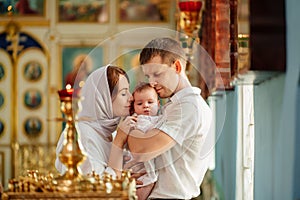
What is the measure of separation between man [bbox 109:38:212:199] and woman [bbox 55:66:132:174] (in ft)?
0.41

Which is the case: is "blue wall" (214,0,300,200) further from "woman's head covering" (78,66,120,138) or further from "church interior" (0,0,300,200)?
"woman's head covering" (78,66,120,138)

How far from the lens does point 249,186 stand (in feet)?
31.9

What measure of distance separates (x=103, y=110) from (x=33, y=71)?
18.3 metres

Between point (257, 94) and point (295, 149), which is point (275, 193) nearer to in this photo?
point (295, 149)

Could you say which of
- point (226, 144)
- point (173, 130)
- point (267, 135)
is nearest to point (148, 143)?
point (173, 130)

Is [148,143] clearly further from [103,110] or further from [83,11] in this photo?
[83,11]

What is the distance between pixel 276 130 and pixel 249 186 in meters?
3.23

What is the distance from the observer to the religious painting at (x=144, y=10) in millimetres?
25234

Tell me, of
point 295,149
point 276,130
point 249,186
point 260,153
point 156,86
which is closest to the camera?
point 295,149

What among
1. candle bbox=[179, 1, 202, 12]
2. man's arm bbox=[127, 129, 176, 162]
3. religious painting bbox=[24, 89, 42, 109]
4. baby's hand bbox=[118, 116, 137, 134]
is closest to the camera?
baby's hand bbox=[118, 116, 137, 134]

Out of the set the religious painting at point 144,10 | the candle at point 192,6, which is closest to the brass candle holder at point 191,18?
the candle at point 192,6

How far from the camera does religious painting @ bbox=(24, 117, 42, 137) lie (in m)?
24.7

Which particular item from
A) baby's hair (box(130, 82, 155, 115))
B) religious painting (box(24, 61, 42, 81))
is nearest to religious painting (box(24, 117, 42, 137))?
religious painting (box(24, 61, 42, 81))

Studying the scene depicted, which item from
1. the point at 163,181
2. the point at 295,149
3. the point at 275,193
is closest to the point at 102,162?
the point at 163,181
